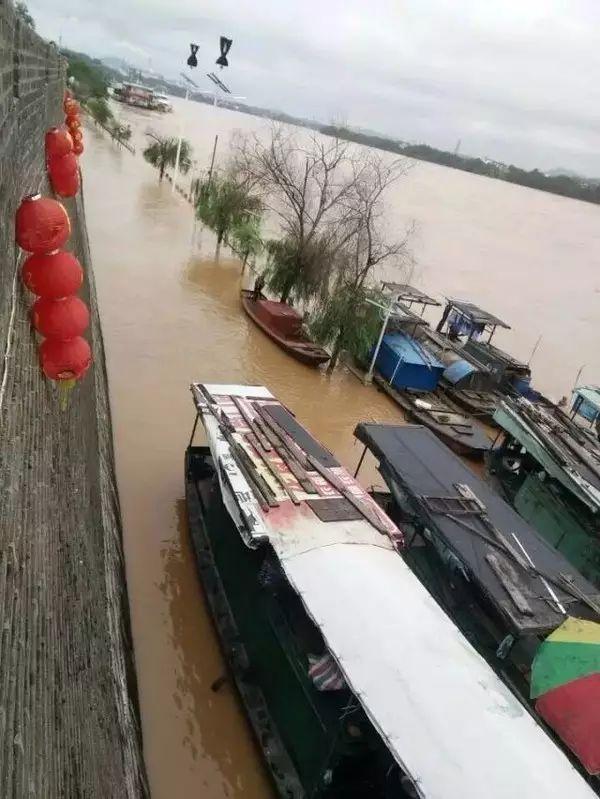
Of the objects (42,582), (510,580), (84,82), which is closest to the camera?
(42,582)

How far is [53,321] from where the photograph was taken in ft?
17.0

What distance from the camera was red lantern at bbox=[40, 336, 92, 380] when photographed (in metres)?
5.34

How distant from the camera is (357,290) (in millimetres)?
17828

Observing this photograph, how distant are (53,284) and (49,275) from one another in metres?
0.08

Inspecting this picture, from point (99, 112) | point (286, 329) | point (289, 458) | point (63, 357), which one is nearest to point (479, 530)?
point (289, 458)

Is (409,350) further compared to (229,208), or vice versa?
(229,208)

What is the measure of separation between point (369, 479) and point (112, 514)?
644 cm

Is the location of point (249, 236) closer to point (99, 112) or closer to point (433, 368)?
point (433, 368)

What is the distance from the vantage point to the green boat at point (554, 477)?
33.5ft

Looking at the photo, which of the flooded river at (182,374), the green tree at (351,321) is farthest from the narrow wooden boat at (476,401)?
the green tree at (351,321)

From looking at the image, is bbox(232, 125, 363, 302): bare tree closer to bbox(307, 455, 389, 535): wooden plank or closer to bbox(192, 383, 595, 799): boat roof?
bbox(307, 455, 389, 535): wooden plank

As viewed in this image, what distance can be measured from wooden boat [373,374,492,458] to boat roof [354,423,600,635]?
197 inches

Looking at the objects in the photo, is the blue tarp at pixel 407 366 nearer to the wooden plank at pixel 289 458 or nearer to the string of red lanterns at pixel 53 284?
the wooden plank at pixel 289 458

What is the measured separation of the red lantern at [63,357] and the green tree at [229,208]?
2160 cm
